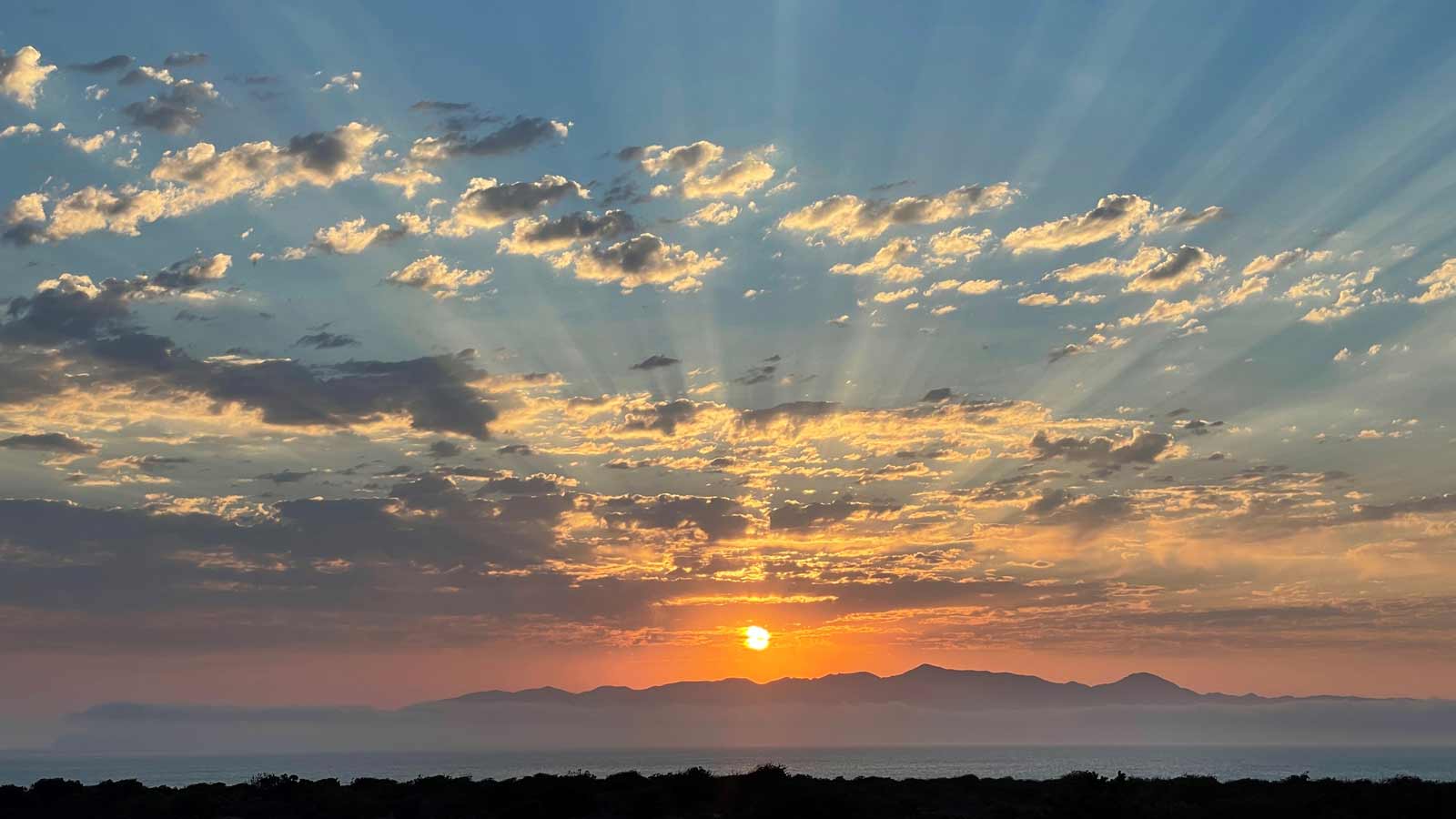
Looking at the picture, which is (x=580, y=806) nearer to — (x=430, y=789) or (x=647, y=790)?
(x=647, y=790)

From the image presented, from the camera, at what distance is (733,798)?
50469mm

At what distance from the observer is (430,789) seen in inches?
2232

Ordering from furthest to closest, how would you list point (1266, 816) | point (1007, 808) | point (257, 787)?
1. point (257, 787)
2. point (1007, 808)
3. point (1266, 816)

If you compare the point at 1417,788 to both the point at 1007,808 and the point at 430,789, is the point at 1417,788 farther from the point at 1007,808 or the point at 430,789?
the point at 430,789

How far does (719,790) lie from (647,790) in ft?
10.5

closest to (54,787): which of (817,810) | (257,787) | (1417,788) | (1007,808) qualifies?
(257,787)

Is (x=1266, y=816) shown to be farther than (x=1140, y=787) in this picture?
No

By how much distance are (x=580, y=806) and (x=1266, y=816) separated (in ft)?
88.5

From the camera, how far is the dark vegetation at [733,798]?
45.2 m

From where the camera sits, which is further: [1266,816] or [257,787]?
[257,787]

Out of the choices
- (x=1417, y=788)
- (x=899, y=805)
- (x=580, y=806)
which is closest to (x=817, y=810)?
(x=899, y=805)

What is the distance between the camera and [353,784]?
195 ft

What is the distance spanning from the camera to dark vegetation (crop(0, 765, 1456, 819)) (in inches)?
1778

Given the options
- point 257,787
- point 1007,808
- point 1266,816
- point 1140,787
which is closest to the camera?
point 1266,816
